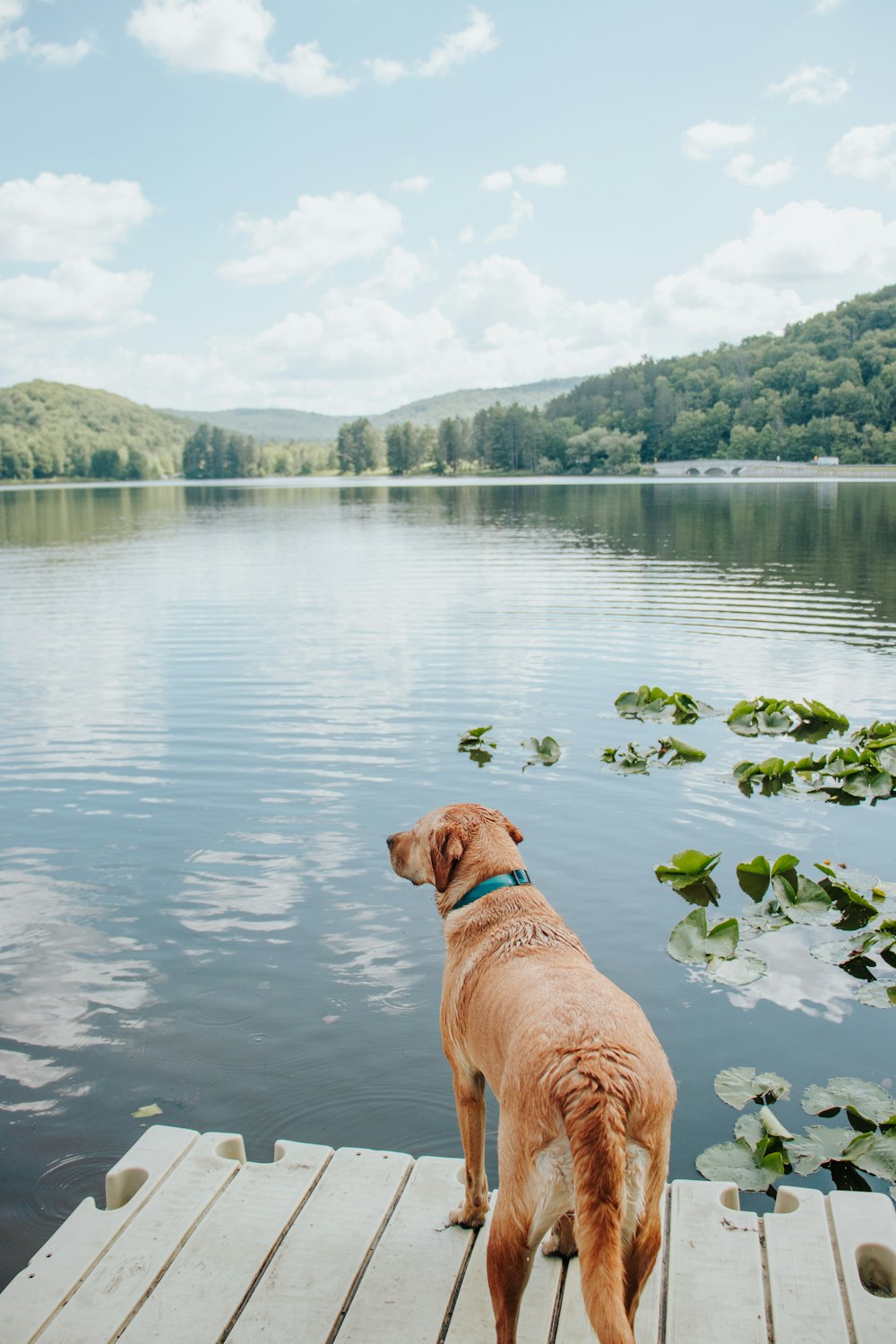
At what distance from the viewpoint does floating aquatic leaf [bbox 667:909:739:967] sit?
812cm

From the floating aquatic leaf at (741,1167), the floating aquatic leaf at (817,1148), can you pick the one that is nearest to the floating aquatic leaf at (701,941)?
the floating aquatic leaf at (817,1148)

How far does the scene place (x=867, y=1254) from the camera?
13.8 ft

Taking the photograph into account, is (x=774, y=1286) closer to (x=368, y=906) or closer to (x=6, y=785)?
(x=368, y=906)

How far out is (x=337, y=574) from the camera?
120 ft

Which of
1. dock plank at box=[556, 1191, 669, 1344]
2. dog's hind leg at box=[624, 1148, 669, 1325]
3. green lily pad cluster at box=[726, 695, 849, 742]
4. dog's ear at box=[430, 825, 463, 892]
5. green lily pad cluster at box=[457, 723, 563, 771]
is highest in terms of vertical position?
dog's ear at box=[430, 825, 463, 892]

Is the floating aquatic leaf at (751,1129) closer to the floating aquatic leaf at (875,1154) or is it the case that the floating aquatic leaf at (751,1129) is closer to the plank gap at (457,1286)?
the floating aquatic leaf at (875,1154)

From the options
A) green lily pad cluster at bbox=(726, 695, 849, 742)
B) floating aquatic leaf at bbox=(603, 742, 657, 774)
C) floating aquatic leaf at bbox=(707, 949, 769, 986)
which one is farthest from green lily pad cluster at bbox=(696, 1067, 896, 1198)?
green lily pad cluster at bbox=(726, 695, 849, 742)

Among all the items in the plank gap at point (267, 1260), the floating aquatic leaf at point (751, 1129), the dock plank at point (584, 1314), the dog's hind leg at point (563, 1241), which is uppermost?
the dog's hind leg at point (563, 1241)

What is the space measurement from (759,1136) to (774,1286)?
1909 millimetres

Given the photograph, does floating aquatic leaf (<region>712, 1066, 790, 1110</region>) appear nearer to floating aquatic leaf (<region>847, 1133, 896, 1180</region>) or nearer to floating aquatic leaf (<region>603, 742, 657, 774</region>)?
floating aquatic leaf (<region>847, 1133, 896, 1180</region>)

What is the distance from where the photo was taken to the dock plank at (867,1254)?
3773 mm

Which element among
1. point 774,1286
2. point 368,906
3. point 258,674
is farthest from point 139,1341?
point 258,674

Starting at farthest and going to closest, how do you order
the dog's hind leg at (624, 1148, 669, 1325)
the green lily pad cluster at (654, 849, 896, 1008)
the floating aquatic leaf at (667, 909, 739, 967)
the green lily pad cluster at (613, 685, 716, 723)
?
the green lily pad cluster at (613, 685, 716, 723) < the floating aquatic leaf at (667, 909, 739, 967) < the green lily pad cluster at (654, 849, 896, 1008) < the dog's hind leg at (624, 1148, 669, 1325)

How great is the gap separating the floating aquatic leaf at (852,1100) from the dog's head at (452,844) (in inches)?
118
